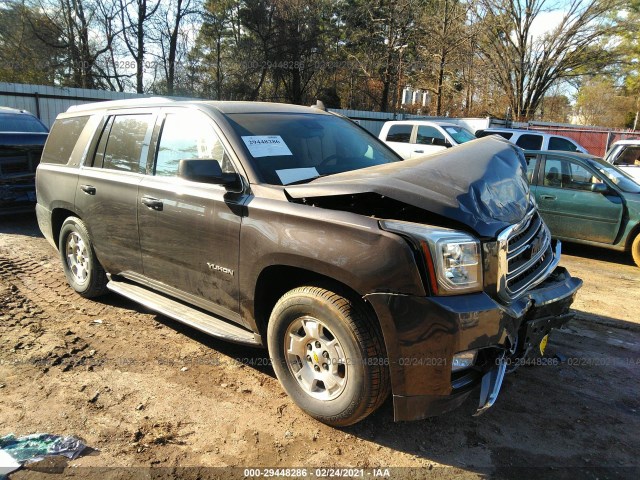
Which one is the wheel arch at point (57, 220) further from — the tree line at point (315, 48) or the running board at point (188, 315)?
the tree line at point (315, 48)

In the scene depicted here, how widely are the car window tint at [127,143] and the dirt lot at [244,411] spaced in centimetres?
148

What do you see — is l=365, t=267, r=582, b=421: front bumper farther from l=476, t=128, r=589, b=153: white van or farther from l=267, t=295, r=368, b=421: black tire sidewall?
l=476, t=128, r=589, b=153: white van

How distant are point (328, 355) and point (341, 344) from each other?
0.20 meters

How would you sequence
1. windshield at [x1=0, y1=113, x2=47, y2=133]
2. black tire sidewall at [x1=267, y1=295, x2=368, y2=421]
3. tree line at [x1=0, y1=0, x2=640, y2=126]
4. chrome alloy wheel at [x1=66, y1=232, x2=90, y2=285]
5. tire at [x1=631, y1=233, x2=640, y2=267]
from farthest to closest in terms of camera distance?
tree line at [x1=0, y1=0, x2=640, y2=126]
windshield at [x1=0, y1=113, x2=47, y2=133]
tire at [x1=631, y1=233, x2=640, y2=267]
chrome alloy wheel at [x1=66, y1=232, x2=90, y2=285]
black tire sidewall at [x1=267, y1=295, x2=368, y2=421]

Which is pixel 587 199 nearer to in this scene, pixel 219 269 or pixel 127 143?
pixel 219 269

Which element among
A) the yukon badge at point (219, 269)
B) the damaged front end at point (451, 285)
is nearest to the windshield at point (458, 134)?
the damaged front end at point (451, 285)

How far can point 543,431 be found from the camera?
2.96m

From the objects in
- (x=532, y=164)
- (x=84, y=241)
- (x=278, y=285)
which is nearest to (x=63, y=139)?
(x=84, y=241)

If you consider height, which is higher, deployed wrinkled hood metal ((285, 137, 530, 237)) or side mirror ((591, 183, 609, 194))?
deployed wrinkled hood metal ((285, 137, 530, 237))

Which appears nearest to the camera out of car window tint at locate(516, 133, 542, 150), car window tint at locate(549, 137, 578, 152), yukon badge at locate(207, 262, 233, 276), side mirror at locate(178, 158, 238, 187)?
side mirror at locate(178, 158, 238, 187)

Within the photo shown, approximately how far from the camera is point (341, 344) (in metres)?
2.70

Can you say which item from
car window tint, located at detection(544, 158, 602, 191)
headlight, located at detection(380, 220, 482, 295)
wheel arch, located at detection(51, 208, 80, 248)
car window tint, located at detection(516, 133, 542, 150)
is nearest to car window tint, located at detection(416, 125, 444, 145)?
car window tint, located at detection(516, 133, 542, 150)

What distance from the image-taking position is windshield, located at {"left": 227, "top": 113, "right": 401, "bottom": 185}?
10.8 feet

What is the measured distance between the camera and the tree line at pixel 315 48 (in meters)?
26.9
